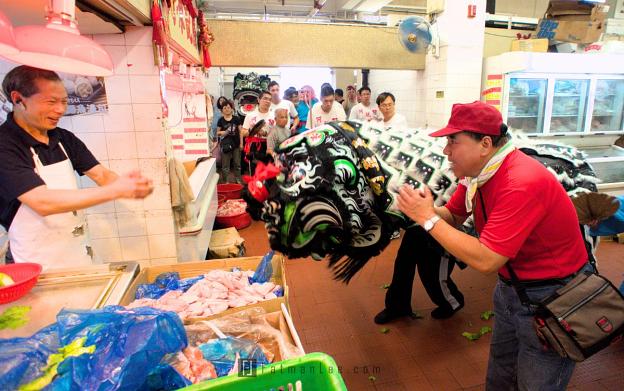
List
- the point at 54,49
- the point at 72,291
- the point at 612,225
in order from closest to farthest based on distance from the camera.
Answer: the point at 54,49 → the point at 72,291 → the point at 612,225

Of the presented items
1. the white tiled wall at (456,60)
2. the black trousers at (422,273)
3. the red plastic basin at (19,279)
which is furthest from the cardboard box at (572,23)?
the red plastic basin at (19,279)

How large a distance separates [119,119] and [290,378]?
248cm

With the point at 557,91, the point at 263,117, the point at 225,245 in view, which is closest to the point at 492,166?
the point at 225,245

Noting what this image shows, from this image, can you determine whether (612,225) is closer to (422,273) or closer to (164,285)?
(422,273)

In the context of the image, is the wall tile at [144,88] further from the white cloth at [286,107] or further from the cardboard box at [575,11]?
the cardboard box at [575,11]

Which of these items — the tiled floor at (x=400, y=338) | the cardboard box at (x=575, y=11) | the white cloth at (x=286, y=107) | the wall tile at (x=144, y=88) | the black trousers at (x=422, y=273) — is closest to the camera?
the tiled floor at (x=400, y=338)

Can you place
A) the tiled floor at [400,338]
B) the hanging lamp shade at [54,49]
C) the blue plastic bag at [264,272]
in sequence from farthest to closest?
the tiled floor at [400,338] → the blue plastic bag at [264,272] → the hanging lamp shade at [54,49]

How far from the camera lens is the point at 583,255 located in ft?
5.06

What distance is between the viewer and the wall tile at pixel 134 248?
9.91 ft

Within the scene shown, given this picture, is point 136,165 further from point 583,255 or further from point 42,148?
point 583,255

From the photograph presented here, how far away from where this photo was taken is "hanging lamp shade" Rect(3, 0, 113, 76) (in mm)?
1155

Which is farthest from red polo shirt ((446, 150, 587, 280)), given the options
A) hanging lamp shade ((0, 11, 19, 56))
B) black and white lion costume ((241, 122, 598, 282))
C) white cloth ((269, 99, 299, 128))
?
white cloth ((269, 99, 299, 128))

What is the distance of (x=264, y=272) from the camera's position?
2111mm

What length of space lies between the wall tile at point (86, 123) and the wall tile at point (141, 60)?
427 mm
